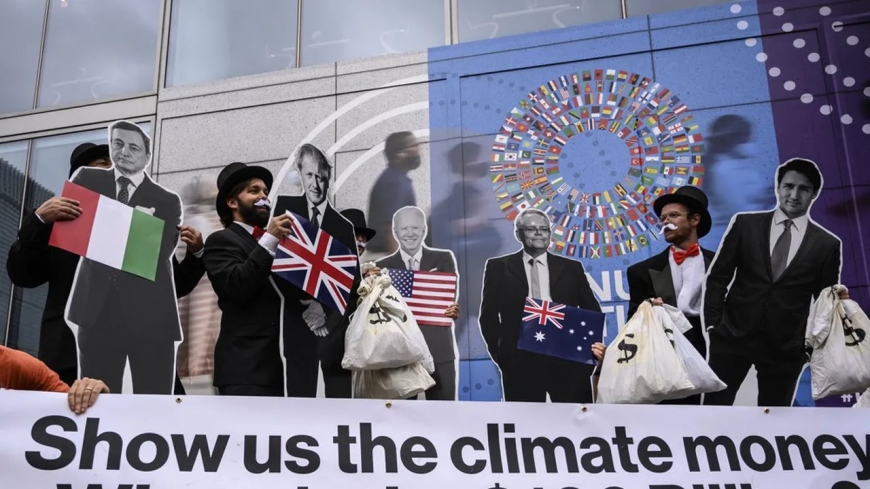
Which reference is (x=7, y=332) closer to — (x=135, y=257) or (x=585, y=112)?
(x=135, y=257)

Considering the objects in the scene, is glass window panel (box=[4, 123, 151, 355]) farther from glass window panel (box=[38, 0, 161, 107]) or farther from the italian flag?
the italian flag

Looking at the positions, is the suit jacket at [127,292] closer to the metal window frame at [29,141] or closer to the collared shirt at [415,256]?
the metal window frame at [29,141]

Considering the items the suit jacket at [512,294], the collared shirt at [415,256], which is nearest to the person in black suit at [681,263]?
the suit jacket at [512,294]

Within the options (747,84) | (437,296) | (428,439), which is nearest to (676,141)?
(747,84)

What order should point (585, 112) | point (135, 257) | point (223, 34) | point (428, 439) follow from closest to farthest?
1. point (428, 439)
2. point (135, 257)
3. point (585, 112)
4. point (223, 34)

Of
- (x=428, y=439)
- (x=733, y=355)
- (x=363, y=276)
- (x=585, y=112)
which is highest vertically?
(x=585, y=112)

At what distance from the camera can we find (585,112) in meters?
8.04

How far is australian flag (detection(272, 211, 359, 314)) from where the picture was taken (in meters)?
5.48

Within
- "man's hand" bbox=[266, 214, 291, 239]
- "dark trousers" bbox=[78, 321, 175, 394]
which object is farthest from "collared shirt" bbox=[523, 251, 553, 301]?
"dark trousers" bbox=[78, 321, 175, 394]

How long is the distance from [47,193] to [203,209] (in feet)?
6.55

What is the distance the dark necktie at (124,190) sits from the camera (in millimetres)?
7449

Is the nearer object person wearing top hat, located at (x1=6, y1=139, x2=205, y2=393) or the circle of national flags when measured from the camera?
person wearing top hat, located at (x1=6, y1=139, x2=205, y2=393)

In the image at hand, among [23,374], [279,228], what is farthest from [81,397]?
[279,228]

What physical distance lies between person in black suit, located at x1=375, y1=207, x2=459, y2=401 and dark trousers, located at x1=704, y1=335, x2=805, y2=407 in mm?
2008
